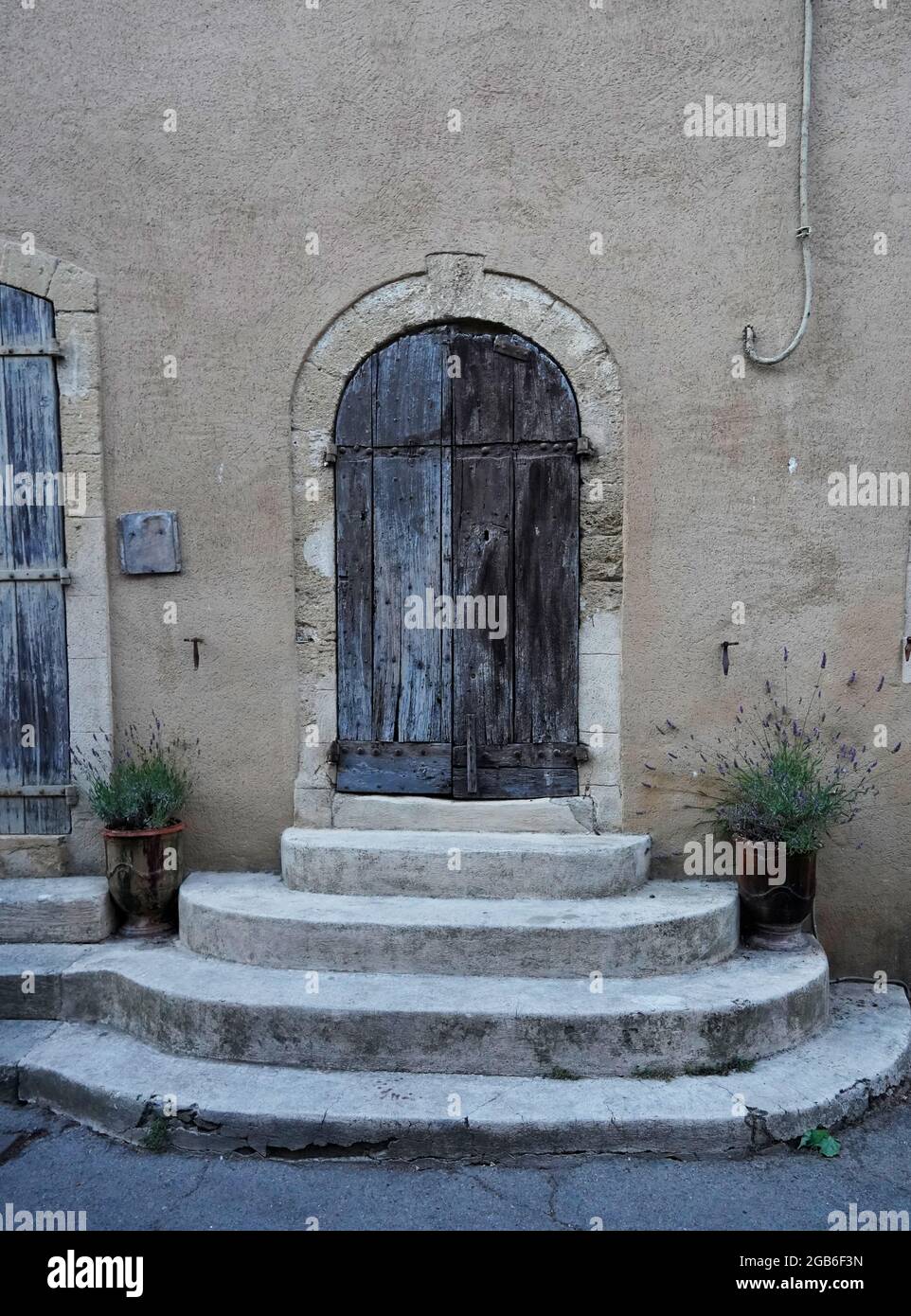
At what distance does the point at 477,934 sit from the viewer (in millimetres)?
3875

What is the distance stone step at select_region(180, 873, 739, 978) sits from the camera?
3.86m

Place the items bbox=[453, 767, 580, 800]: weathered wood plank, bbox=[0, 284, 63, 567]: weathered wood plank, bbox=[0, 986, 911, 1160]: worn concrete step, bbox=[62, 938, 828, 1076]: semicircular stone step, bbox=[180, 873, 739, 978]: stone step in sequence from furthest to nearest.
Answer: bbox=[0, 284, 63, 567]: weathered wood plank < bbox=[453, 767, 580, 800]: weathered wood plank < bbox=[180, 873, 739, 978]: stone step < bbox=[62, 938, 828, 1076]: semicircular stone step < bbox=[0, 986, 911, 1160]: worn concrete step

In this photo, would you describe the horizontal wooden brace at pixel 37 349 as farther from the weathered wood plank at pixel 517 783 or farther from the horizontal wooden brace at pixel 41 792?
the weathered wood plank at pixel 517 783

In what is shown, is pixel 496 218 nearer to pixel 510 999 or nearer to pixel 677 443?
pixel 677 443

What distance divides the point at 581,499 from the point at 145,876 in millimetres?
2480

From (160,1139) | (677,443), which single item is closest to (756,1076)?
(160,1139)

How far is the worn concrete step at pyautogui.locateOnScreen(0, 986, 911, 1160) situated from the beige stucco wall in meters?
1.07

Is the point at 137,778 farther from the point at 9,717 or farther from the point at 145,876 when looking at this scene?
the point at 9,717

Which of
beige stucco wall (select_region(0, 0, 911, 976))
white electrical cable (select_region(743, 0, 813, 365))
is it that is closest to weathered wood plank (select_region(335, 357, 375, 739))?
beige stucco wall (select_region(0, 0, 911, 976))

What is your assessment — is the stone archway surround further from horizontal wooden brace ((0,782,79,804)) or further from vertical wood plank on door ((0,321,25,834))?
vertical wood plank on door ((0,321,25,834))

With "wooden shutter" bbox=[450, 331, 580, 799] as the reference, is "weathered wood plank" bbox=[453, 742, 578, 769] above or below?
below

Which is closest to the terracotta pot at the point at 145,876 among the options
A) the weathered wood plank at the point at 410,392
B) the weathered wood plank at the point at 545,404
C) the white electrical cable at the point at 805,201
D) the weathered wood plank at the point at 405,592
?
the weathered wood plank at the point at 405,592

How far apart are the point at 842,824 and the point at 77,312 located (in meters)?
4.07

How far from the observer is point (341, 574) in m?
4.54
